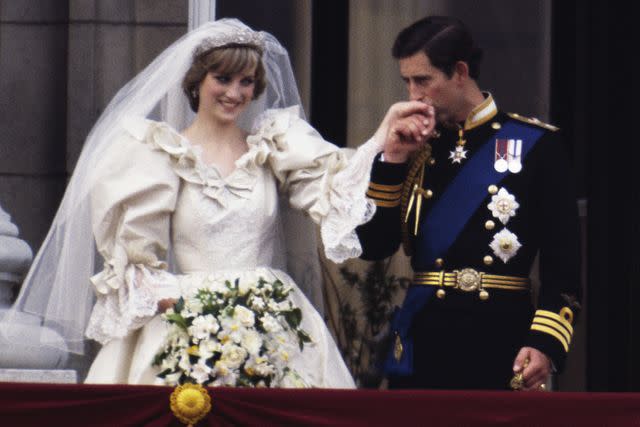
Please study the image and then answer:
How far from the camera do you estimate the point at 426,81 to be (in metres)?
5.41

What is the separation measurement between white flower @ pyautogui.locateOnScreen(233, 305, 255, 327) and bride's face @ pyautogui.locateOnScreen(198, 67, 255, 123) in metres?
1.01

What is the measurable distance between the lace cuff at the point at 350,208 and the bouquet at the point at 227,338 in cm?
26

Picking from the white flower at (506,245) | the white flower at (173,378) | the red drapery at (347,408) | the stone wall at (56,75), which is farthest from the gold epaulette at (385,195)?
the stone wall at (56,75)

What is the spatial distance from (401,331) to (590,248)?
2632 mm

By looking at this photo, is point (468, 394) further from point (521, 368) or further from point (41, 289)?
point (41, 289)

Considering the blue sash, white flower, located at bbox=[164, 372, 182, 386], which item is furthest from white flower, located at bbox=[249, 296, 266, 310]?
the blue sash

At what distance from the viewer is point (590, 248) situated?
7.86 m

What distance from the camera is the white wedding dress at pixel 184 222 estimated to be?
583 cm

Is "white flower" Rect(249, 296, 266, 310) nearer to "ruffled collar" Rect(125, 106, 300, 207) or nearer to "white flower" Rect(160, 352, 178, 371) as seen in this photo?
"white flower" Rect(160, 352, 178, 371)

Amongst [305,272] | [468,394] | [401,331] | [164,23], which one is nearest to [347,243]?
[401,331]

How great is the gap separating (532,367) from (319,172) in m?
1.22

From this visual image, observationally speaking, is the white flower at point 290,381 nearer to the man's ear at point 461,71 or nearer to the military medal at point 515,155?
the military medal at point 515,155

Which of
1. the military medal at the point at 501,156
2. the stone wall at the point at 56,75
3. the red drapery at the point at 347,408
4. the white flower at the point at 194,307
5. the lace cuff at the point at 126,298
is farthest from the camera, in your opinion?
the stone wall at the point at 56,75

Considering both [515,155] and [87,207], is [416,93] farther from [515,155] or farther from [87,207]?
[87,207]
